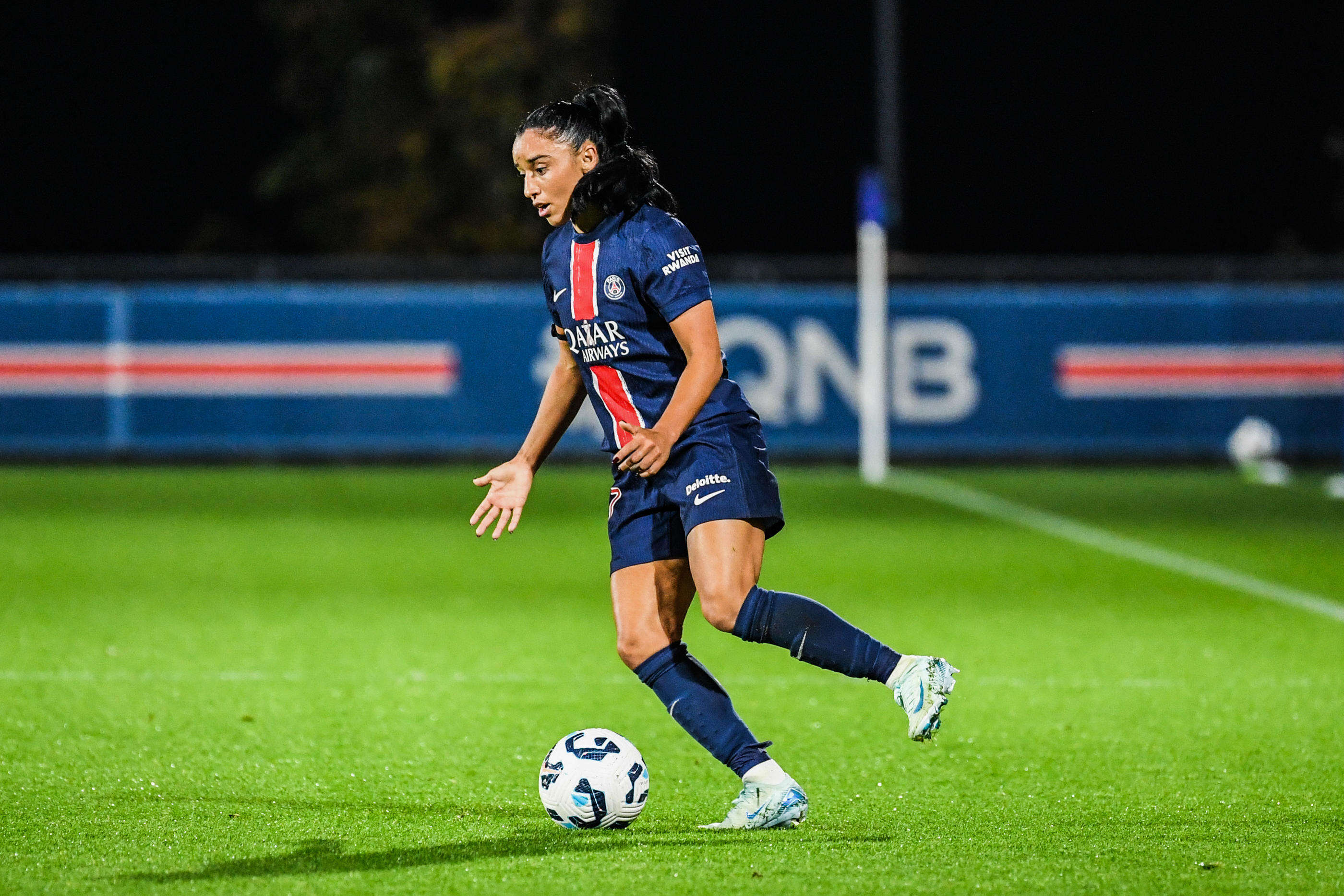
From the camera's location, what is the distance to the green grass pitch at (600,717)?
16.5 feet

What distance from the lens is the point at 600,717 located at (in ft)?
24.2

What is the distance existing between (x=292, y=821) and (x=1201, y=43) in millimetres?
34494

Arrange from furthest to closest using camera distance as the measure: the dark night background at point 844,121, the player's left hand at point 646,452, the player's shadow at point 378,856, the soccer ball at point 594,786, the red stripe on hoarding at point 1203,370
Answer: the dark night background at point 844,121, the red stripe on hoarding at point 1203,370, the soccer ball at point 594,786, the player's left hand at point 646,452, the player's shadow at point 378,856

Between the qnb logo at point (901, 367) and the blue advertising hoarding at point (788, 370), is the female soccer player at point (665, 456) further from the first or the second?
the qnb logo at point (901, 367)

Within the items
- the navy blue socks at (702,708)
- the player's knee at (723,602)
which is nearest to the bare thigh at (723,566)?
the player's knee at (723,602)

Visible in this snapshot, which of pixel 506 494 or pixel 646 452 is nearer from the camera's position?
pixel 646 452

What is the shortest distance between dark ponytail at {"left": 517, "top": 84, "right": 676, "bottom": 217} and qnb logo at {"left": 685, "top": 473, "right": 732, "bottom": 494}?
747 millimetres

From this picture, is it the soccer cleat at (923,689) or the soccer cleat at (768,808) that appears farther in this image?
the soccer cleat at (768,808)

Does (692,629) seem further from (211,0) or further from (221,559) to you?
(211,0)

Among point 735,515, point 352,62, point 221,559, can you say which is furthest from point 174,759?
point 352,62

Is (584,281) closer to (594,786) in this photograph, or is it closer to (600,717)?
(594,786)

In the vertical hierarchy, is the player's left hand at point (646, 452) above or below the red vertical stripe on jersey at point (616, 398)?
below

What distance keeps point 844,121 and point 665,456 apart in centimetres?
3616

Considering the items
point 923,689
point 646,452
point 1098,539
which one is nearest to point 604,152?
point 646,452
